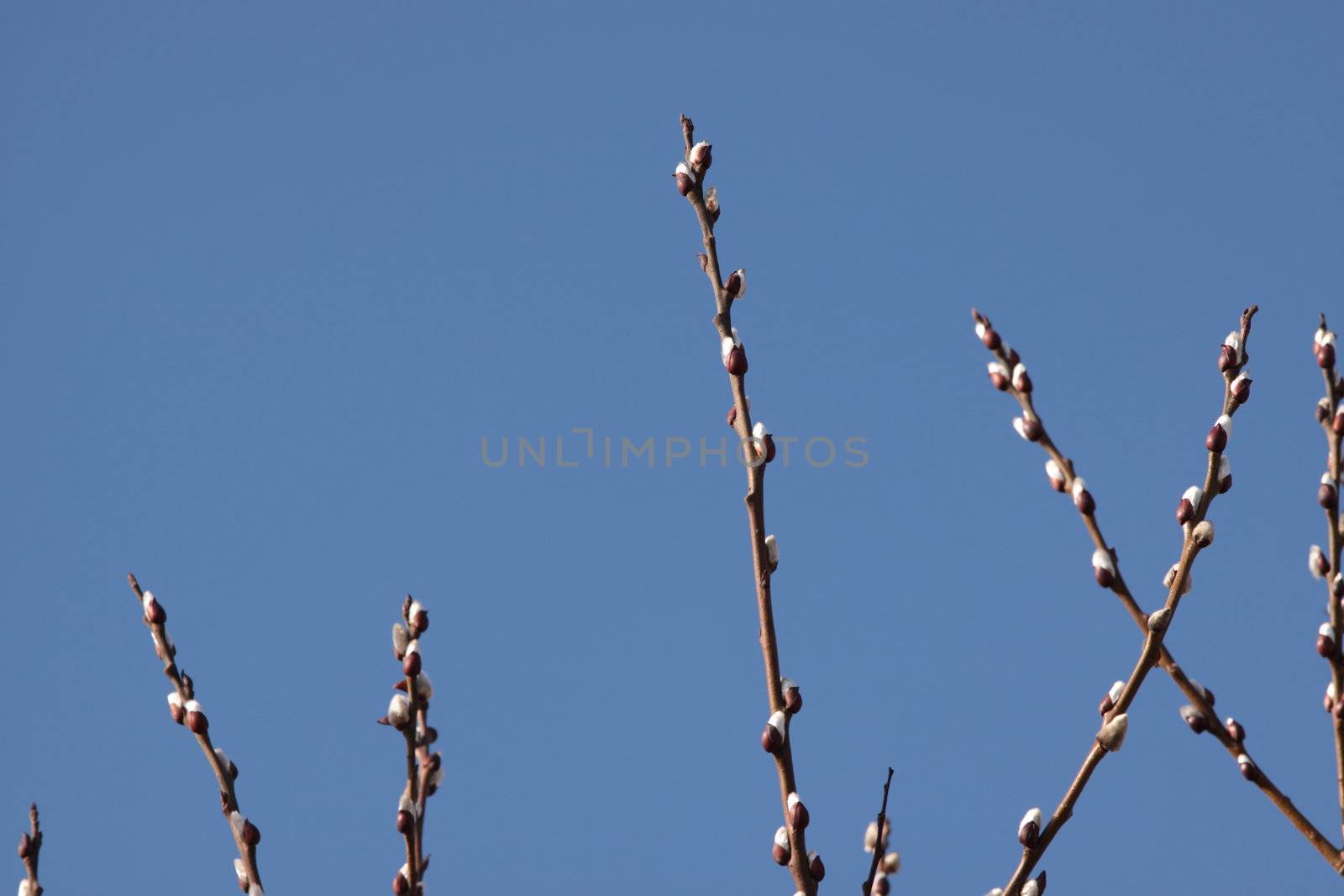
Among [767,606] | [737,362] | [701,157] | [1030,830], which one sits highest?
[701,157]

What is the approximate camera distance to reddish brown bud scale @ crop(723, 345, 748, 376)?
7.39 ft

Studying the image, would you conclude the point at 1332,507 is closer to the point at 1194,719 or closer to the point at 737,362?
the point at 1194,719

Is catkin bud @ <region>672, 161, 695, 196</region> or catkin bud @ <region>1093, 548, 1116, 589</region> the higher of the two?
catkin bud @ <region>672, 161, 695, 196</region>

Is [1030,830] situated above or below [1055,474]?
below

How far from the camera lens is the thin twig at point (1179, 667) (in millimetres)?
2270

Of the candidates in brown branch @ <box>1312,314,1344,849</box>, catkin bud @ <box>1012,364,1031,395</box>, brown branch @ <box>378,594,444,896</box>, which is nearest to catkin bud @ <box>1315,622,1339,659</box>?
brown branch @ <box>1312,314,1344,849</box>

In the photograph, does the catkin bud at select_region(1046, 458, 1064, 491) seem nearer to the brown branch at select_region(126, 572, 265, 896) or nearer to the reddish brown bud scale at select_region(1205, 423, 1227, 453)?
the reddish brown bud scale at select_region(1205, 423, 1227, 453)

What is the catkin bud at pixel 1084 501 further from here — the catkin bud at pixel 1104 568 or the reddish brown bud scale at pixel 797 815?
the reddish brown bud scale at pixel 797 815

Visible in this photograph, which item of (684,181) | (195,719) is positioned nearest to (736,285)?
(684,181)

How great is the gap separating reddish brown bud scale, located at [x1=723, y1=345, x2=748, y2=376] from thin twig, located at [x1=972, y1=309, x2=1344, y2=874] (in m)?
0.46

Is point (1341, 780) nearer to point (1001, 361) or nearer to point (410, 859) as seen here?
point (1001, 361)

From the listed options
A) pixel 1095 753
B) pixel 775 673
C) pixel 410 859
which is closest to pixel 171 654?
pixel 410 859

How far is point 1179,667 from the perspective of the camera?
7.50ft

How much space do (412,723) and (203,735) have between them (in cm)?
38
